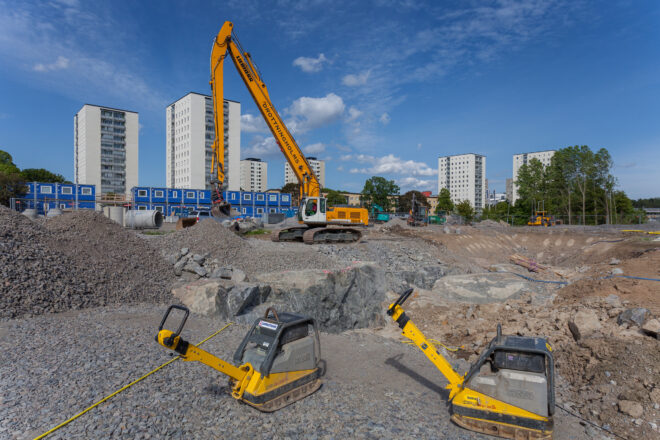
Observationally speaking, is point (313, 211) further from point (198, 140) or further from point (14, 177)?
point (198, 140)

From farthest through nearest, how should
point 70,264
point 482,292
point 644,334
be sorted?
point 482,292
point 70,264
point 644,334

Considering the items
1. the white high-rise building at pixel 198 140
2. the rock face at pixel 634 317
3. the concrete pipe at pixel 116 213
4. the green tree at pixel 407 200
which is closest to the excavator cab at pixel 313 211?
the rock face at pixel 634 317

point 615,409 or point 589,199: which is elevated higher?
point 589,199

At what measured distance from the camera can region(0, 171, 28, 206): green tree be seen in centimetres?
4275

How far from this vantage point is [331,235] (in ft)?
59.0

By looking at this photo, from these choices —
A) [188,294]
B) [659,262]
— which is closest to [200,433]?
[188,294]

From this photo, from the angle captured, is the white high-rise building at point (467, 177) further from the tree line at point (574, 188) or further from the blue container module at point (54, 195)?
the blue container module at point (54, 195)

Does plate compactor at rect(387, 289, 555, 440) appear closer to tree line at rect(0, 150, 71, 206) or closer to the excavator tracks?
the excavator tracks

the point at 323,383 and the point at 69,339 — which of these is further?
the point at 69,339

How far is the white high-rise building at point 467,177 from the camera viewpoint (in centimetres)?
14075

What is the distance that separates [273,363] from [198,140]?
87.3 m

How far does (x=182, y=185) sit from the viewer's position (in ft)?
287

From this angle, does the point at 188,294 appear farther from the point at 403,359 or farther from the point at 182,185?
the point at 182,185

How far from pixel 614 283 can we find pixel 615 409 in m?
5.96
